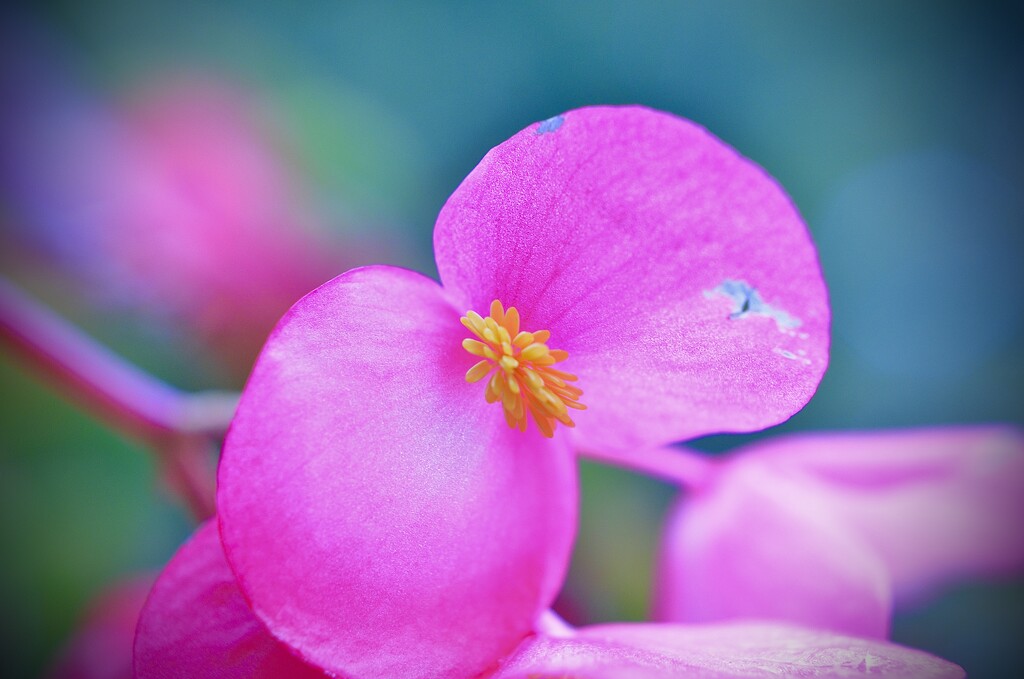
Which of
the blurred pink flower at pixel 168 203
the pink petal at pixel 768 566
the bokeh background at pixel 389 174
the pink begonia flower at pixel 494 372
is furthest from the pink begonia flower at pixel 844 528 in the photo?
the blurred pink flower at pixel 168 203

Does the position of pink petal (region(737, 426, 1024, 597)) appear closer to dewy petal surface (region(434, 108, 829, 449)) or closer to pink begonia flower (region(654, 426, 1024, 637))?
pink begonia flower (region(654, 426, 1024, 637))

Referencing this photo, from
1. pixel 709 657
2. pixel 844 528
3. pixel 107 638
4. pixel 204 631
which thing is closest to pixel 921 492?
pixel 844 528

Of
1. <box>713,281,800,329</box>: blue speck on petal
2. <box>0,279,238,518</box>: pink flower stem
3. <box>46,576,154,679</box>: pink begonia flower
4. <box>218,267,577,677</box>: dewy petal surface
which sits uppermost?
<box>713,281,800,329</box>: blue speck on petal

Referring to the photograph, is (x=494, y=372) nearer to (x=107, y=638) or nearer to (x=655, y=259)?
(x=655, y=259)

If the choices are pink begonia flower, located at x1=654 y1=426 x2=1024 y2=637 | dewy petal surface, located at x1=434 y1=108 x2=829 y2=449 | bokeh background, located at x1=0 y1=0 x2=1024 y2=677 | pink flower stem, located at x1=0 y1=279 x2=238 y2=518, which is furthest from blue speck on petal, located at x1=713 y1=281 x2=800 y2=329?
bokeh background, located at x1=0 y1=0 x2=1024 y2=677

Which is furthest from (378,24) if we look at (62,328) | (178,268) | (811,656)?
(811,656)

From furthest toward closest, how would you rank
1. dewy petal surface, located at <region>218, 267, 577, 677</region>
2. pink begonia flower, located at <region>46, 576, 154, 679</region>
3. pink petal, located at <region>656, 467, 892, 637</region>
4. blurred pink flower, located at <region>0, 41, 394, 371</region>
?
blurred pink flower, located at <region>0, 41, 394, 371</region> → pink begonia flower, located at <region>46, 576, 154, 679</region> → pink petal, located at <region>656, 467, 892, 637</region> → dewy petal surface, located at <region>218, 267, 577, 677</region>

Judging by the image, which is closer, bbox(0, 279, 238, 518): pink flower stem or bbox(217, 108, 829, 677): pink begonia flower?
bbox(217, 108, 829, 677): pink begonia flower
